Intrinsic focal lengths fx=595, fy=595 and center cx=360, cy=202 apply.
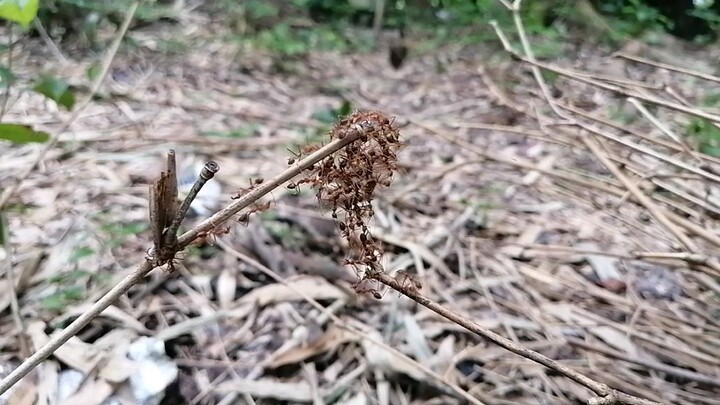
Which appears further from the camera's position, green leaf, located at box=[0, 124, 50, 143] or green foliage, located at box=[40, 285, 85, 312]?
green foliage, located at box=[40, 285, 85, 312]

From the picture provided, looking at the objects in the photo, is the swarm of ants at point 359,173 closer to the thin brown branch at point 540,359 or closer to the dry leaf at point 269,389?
the thin brown branch at point 540,359

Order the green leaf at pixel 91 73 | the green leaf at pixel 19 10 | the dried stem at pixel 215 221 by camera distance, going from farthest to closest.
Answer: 1. the green leaf at pixel 91 73
2. the green leaf at pixel 19 10
3. the dried stem at pixel 215 221

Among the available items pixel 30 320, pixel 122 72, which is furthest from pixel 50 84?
pixel 122 72

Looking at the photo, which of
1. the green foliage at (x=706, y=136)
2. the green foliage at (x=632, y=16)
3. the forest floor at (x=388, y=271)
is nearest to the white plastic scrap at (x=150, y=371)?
the forest floor at (x=388, y=271)

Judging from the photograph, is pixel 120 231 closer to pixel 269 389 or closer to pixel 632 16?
pixel 269 389

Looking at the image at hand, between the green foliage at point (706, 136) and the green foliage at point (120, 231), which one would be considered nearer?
the green foliage at point (120, 231)

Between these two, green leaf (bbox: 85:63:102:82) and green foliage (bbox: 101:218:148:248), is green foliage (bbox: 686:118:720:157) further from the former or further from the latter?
green leaf (bbox: 85:63:102:82)

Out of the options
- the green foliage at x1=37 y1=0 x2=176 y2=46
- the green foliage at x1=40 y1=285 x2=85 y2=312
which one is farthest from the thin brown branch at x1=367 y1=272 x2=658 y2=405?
the green foliage at x1=37 y1=0 x2=176 y2=46

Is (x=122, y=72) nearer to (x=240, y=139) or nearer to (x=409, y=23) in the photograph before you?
(x=240, y=139)
